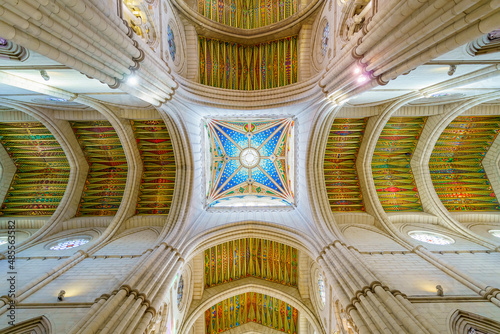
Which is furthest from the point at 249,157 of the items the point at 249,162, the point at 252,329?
the point at 252,329

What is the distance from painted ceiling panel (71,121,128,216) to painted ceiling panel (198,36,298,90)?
5.49 m

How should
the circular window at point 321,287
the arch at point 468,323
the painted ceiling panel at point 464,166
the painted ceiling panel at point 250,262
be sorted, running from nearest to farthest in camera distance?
1. the arch at point 468,323
2. the circular window at point 321,287
3. the painted ceiling panel at point 464,166
4. the painted ceiling panel at point 250,262

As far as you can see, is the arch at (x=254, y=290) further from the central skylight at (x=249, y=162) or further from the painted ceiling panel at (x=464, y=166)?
the painted ceiling panel at (x=464, y=166)

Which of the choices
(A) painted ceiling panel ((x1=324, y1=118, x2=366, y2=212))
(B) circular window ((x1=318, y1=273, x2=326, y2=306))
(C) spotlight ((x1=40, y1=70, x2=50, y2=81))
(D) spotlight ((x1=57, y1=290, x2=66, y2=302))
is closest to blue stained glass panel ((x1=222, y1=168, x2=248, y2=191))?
(A) painted ceiling panel ((x1=324, y1=118, x2=366, y2=212))

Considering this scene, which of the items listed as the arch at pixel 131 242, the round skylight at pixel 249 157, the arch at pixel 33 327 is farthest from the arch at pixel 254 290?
the round skylight at pixel 249 157

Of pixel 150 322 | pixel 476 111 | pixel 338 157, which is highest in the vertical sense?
pixel 476 111

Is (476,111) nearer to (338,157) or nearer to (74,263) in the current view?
(338,157)

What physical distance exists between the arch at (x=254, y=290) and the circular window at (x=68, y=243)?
18.4 ft

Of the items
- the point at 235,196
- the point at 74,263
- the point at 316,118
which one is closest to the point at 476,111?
the point at 316,118

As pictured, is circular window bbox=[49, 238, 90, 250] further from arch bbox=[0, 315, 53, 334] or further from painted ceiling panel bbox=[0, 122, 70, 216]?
arch bbox=[0, 315, 53, 334]

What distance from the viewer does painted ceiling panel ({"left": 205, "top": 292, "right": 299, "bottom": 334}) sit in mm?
11633

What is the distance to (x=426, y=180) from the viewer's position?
432 inches

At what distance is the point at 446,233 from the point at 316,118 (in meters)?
7.53

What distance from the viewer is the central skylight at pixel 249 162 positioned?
12797 millimetres
